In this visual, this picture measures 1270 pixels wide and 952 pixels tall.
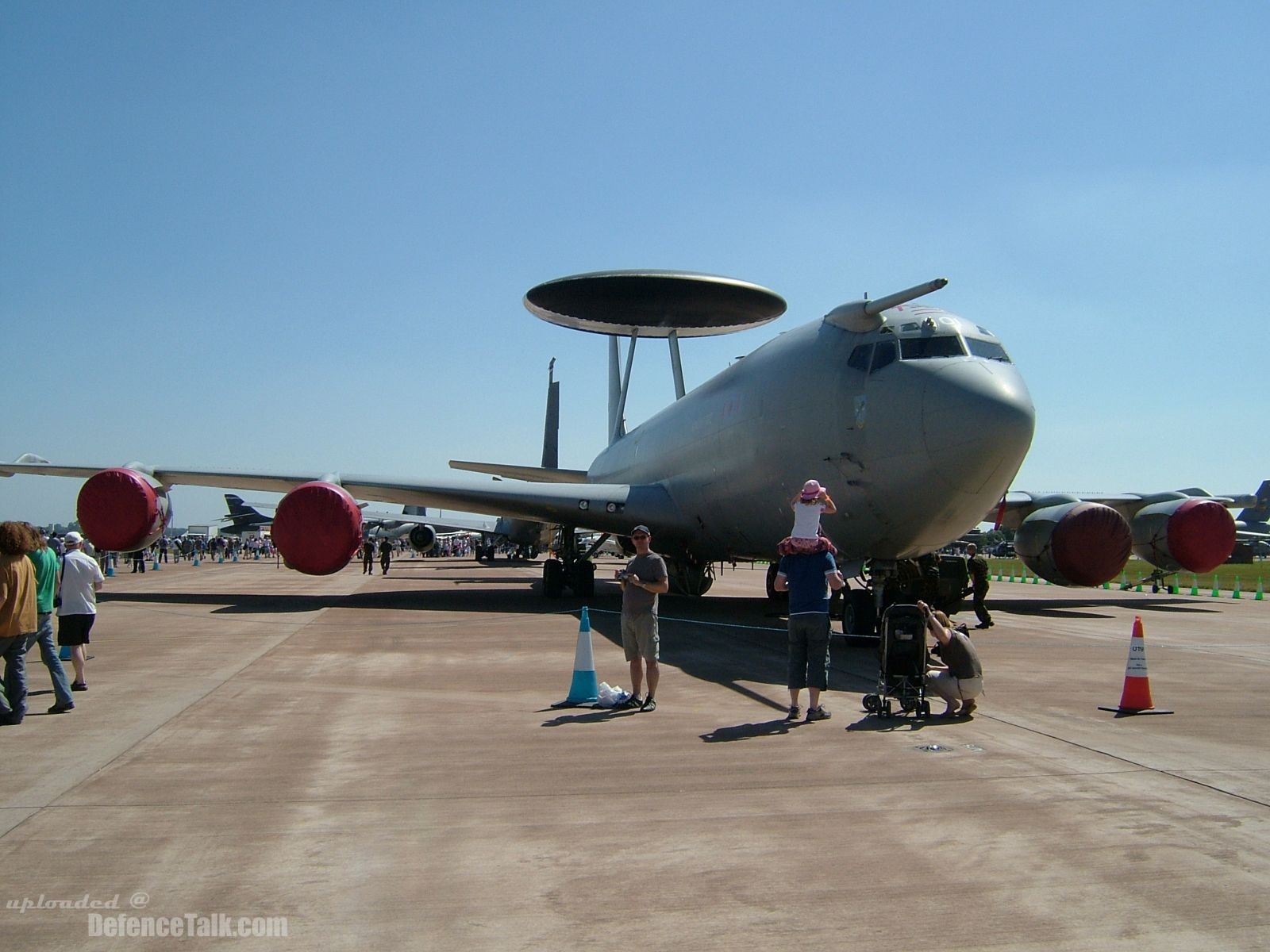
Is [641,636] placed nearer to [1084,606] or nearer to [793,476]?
[793,476]

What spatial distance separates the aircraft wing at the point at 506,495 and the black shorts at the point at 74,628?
10.1 m

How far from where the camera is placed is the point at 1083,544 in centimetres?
1850

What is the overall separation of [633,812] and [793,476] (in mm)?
8654

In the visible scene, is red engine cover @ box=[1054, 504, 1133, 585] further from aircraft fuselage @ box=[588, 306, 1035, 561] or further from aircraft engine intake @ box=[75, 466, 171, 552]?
aircraft engine intake @ box=[75, 466, 171, 552]

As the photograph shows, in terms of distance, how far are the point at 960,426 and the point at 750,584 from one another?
20.6 m

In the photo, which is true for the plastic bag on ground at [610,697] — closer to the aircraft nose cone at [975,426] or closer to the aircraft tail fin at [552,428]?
the aircraft nose cone at [975,426]

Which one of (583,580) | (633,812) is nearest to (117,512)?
(583,580)

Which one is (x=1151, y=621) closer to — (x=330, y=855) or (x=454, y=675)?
(x=454, y=675)

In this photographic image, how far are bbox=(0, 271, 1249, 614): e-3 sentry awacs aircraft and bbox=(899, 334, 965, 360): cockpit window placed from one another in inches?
0.6

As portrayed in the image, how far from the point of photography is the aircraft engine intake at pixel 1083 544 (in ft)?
60.4

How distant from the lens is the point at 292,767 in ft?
19.4

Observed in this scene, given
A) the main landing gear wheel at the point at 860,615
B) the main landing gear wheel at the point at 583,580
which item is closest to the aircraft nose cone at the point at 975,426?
the main landing gear wheel at the point at 860,615

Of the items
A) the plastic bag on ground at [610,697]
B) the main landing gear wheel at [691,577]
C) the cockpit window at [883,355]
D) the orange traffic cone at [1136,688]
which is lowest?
the plastic bag on ground at [610,697]

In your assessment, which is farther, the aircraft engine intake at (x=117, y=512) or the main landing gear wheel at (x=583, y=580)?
the main landing gear wheel at (x=583, y=580)
